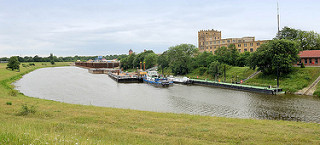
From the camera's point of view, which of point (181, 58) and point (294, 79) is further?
point (181, 58)

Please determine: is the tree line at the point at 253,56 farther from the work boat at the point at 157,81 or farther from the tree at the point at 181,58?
the work boat at the point at 157,81

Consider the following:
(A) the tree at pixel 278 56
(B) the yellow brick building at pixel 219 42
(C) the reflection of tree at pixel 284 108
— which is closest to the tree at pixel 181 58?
(B) the yellow brick building at pixel 219 42

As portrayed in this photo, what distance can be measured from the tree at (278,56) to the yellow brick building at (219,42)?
35.9 metres

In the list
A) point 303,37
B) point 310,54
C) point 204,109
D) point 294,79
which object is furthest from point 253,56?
point 204,109

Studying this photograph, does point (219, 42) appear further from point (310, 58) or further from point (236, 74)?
point (310, 58)

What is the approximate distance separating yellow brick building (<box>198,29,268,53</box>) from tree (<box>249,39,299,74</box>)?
118 ft

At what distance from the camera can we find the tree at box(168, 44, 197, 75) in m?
82.6

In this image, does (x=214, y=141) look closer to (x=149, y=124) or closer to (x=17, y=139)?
(x=149, y=124)

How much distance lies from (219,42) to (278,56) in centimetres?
5847

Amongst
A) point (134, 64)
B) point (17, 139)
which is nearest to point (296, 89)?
point (17, 139)

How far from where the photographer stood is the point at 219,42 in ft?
346

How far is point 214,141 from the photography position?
44.0 ft

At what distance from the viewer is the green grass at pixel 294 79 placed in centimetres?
4381

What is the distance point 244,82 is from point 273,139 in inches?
1705
